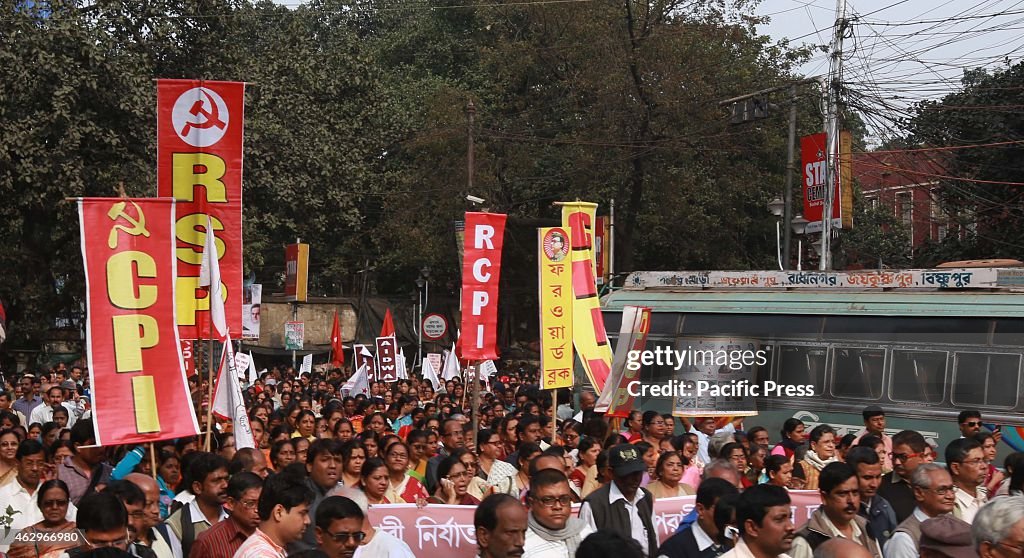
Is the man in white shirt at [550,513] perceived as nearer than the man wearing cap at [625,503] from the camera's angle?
Yes

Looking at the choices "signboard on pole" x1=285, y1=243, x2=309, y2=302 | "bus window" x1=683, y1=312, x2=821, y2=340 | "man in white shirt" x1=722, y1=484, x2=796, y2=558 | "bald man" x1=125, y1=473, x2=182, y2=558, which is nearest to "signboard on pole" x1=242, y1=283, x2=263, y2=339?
"signboard on pole" x1=285, y1=243, x2=309, y2=302

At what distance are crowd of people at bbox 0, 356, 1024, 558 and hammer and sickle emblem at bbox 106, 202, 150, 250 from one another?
1288mm

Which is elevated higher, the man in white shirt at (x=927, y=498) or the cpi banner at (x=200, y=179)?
the cpi banner at (x=200, y=179)

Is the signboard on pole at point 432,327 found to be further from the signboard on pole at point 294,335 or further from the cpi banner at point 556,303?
the cpi banner at point 556,303

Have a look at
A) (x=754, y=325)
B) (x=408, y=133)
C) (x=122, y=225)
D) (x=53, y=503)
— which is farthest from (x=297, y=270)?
(x=53, y=503)

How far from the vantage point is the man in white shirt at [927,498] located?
577 cm

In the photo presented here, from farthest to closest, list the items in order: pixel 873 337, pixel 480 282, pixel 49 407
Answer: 1. pixel 49 407
2. pixel 873 337
3. pixel 480 282

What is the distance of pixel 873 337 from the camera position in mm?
15789

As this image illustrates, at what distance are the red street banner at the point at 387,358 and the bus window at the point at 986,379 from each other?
9845 millimetres

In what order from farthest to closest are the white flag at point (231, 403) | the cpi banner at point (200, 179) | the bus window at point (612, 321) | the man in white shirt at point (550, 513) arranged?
the bus window at point (612, 321) < the cpi banner at point (200, 179) < the white flag at point (231, 403) < the man in white shirt at point (550, 513)

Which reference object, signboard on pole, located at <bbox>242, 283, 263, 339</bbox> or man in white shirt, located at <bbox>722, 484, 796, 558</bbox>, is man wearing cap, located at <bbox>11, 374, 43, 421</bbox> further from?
man in white shirt, located at <bbox>722, 484, 796, 558</bbox>

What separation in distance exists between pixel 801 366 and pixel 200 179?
871 cm

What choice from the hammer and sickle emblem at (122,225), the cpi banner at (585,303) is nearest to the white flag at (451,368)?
the cpi banner at (585,303)

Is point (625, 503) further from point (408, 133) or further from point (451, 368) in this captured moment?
point (408, 133)
